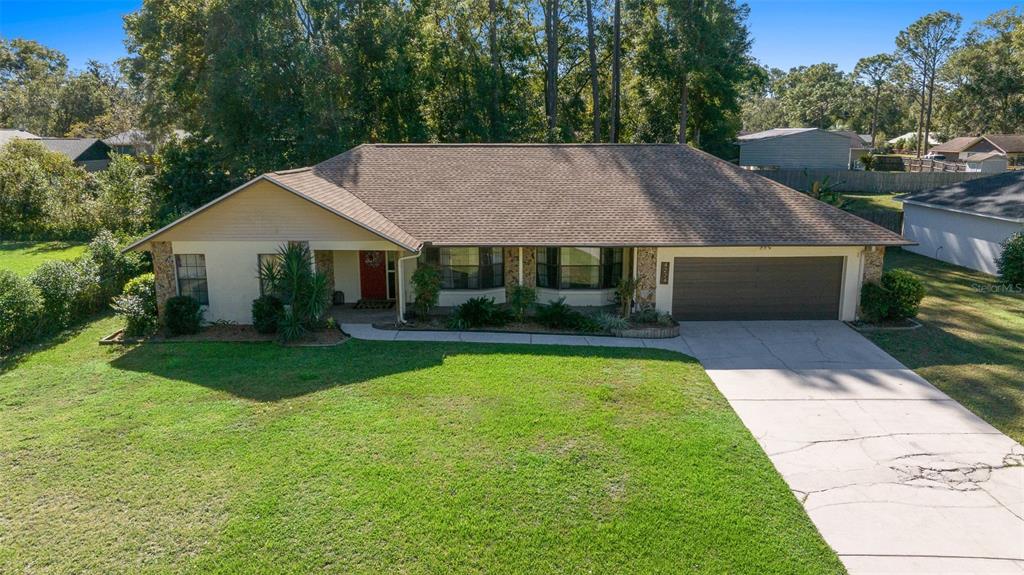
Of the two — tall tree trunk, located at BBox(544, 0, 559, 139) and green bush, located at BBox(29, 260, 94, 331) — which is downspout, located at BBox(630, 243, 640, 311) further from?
tall tree trunk, located at BBox(544, 0, 559, 139)

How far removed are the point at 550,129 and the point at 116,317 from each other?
21.3m

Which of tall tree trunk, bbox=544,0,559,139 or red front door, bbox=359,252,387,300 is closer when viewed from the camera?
red front door, bbox=359,252,387,300

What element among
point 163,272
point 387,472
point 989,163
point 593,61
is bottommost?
point 387,472

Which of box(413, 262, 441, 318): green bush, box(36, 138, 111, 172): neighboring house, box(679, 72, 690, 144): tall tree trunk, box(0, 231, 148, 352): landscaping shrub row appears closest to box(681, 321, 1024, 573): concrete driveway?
box(413, 262, 441, 318): green bush

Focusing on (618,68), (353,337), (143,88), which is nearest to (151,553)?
(353,337)

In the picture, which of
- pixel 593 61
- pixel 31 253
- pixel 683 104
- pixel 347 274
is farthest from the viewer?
pixel 683 104

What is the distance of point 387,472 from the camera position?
891 cm

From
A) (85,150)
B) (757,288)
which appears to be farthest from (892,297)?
(85,150)

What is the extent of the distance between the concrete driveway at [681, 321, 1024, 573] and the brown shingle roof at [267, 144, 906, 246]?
3.24m

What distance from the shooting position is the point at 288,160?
26812 mm

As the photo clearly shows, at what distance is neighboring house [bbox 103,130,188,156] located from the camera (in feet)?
159

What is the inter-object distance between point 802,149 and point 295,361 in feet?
138

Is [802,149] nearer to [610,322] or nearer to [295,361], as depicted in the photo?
[610,322]

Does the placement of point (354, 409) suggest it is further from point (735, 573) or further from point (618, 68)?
point (618, 68)
